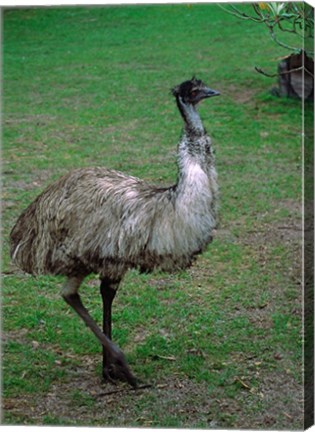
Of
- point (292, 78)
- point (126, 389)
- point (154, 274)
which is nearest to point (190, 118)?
point (154, 274)

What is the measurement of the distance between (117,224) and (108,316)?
40 cm

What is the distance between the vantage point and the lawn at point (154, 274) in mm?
3641

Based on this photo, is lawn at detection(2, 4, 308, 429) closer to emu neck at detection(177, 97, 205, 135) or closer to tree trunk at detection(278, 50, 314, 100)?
tree trunk at detection(278, 50, 314, 100)

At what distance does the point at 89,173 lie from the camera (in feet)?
12.3

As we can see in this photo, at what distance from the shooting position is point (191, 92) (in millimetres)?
3467

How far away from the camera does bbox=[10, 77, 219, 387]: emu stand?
3.44 metres

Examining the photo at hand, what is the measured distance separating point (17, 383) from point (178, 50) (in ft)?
4.98

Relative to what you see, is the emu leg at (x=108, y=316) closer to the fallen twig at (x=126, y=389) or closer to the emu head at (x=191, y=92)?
the fallen twig at (x=126, y=389)

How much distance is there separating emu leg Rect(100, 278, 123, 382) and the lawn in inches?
1.8

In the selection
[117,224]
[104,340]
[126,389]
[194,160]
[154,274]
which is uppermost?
[194,160]

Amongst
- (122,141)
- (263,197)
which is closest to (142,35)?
(122,141)

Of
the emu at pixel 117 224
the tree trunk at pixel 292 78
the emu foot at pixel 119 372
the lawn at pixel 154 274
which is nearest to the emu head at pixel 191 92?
the emu at pixel 117 224

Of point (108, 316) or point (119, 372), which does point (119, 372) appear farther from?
point (108, 316)

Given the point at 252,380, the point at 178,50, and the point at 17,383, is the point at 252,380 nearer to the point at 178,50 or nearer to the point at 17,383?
the point at 17,383
